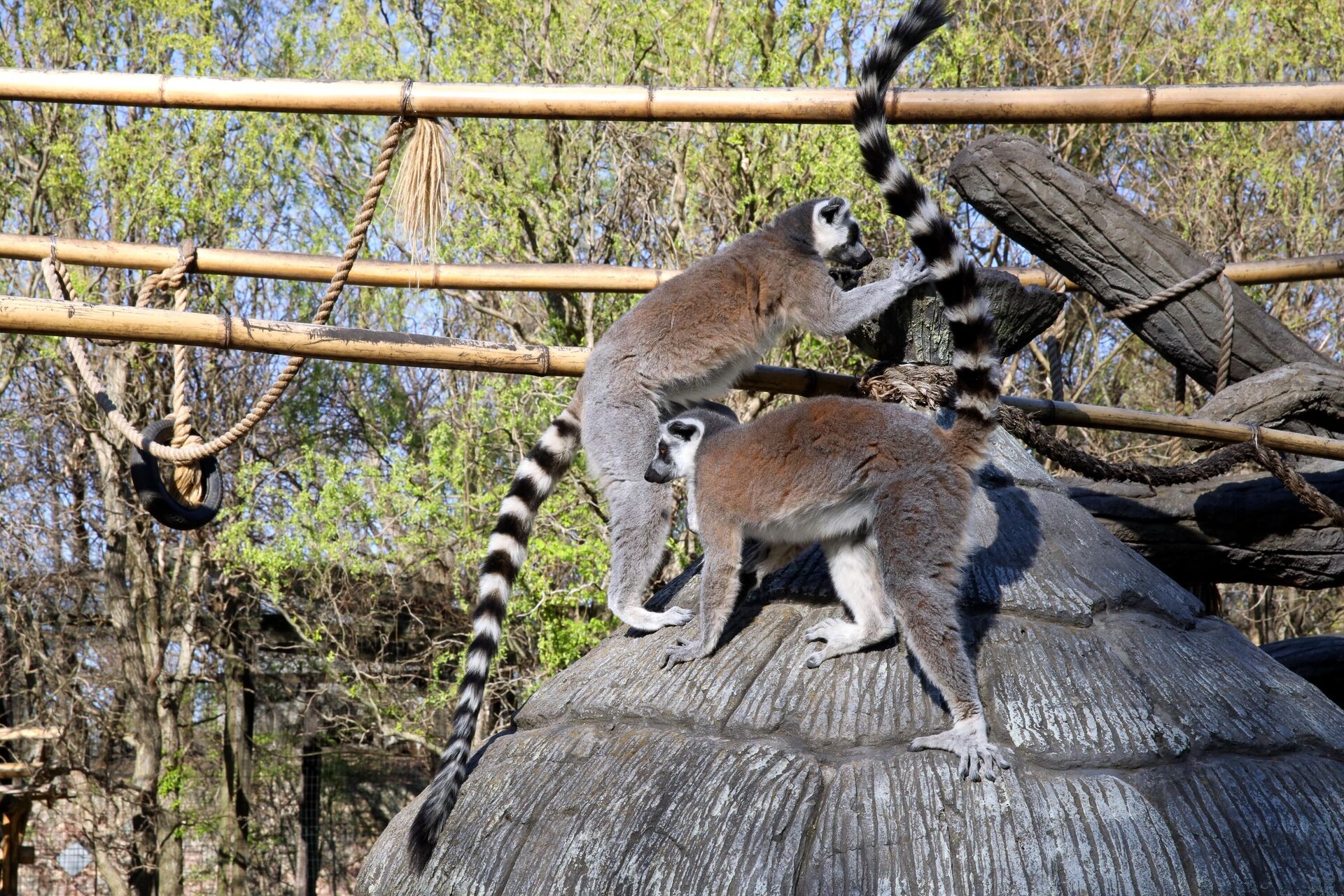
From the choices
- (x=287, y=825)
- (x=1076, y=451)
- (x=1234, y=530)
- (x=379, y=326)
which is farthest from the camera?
(x=287, y=825)

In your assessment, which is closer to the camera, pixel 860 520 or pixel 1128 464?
pixel 860 520

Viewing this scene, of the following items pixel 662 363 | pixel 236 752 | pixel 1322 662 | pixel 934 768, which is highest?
pixel 662 363

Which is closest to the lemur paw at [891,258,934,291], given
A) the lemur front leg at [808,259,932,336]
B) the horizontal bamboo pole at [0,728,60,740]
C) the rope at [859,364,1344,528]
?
the lemur front leg at [808,259,932,336]

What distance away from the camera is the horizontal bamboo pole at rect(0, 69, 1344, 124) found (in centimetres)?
408

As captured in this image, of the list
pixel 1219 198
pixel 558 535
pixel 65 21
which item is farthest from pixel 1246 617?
pixel 65 21

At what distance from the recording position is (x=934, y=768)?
2.58 metres

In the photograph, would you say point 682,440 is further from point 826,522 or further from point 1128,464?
point 1128,464

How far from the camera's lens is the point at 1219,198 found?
11.2m

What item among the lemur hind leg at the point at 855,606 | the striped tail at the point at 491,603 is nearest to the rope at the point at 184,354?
the striped tail at the point at 491,603

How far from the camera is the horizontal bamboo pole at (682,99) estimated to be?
4.08 m

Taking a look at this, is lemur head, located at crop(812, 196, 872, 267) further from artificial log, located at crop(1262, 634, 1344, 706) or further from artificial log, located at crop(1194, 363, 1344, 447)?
artificial log, located at crop(1262, 634, 1344, 706)

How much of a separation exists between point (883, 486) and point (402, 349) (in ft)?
6.71

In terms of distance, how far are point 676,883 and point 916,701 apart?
31.9 inches

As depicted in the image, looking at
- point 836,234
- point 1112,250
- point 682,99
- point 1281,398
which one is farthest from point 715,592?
point 1281,398
